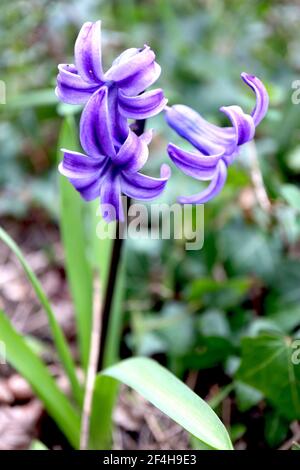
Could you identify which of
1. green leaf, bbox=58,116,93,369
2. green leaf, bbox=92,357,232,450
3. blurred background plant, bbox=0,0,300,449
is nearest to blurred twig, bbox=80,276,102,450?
green leaf, bbox=58,116,93,369

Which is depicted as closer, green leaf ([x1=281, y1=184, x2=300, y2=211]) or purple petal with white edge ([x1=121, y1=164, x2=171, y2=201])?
purple petal with white edge ([x1=121, y1=164, x2=171, y2=201])

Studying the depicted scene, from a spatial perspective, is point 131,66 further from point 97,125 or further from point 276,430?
point 276,430

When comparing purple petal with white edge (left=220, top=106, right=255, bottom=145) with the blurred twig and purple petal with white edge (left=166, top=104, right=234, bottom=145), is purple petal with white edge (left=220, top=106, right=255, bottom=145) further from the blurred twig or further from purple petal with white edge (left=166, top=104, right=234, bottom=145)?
the blurred twig

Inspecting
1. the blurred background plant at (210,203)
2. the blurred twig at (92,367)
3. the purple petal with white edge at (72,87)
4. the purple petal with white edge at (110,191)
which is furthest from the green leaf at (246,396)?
the purple petal with white edge at (72,87)

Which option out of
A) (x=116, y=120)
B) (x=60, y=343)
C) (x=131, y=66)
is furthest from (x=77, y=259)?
(x=131, y=66)

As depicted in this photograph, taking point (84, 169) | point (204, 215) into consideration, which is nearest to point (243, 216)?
point (204, 215)

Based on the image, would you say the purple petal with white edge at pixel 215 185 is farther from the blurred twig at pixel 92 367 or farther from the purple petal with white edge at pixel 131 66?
the blurred twig at pixel 92 367
